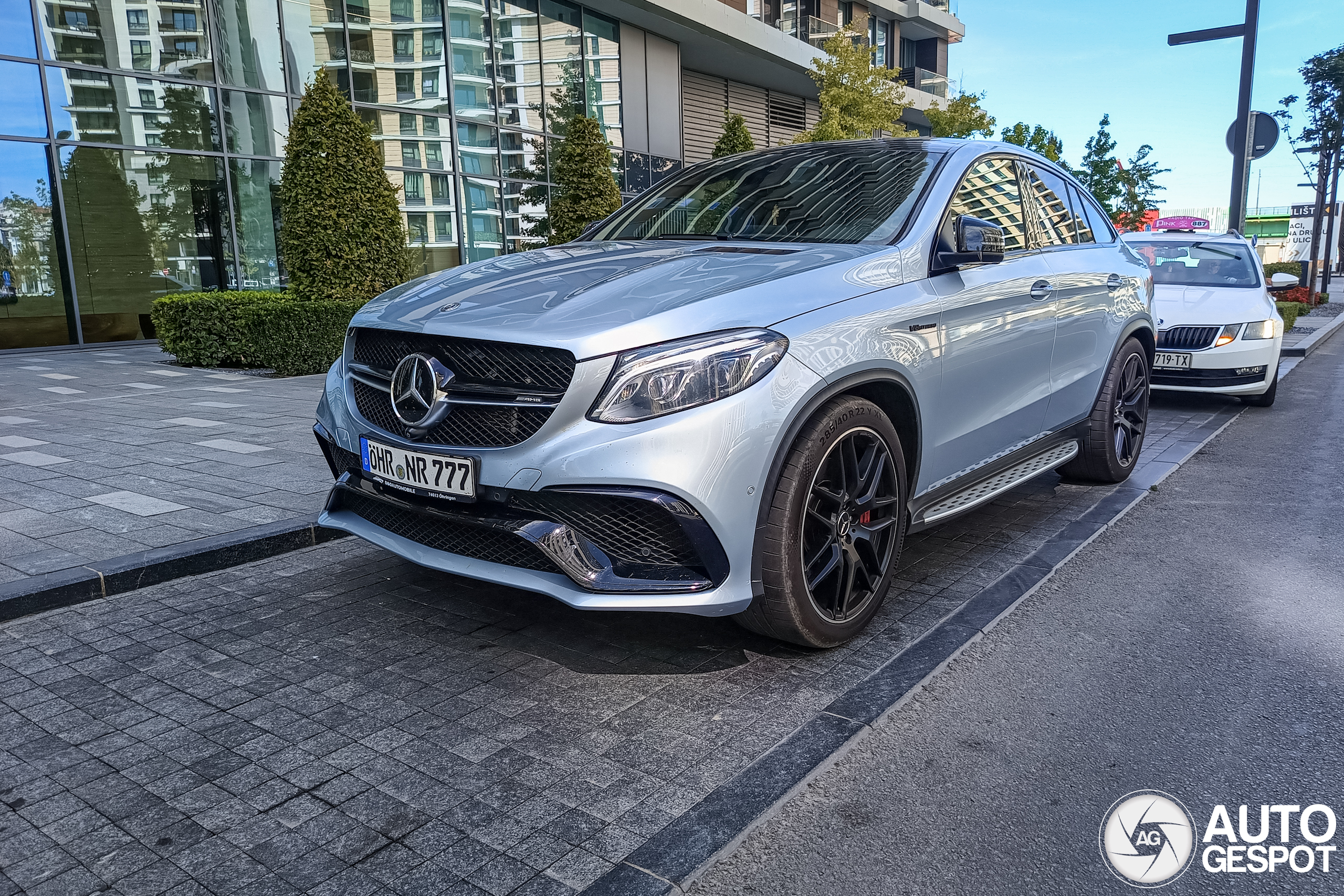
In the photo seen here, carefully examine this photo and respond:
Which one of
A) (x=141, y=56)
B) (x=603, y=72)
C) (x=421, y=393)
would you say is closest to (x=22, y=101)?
(x=141, y=56)

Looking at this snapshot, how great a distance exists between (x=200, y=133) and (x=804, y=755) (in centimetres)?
1600

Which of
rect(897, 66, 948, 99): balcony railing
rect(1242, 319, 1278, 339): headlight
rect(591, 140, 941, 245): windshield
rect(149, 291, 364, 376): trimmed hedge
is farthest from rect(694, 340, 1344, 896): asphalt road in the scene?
rect(897, 66, 948, 99): balcony railing

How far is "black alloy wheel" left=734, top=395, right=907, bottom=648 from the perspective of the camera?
9.95 ft

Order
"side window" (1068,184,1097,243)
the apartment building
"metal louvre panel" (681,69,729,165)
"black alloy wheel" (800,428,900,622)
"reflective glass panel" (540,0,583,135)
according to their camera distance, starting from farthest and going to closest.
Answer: "metal louvre panel" (681,69,729,165) → "reflective glass panel" (540,0,583,135) → the apartment building → "side window" (1068,184,1097,243) → "black alloy wheel" (800,428,900,622)

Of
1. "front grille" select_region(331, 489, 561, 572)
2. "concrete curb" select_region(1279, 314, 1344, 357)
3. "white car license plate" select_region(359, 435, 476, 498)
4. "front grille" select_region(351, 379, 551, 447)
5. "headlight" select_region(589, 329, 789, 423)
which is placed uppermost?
"headlight" select_region(589, 329, 789, 423)

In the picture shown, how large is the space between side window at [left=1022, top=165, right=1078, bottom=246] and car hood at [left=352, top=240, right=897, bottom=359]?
1.74 metres

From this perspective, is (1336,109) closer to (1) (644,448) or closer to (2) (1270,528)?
(2) (1270,528)

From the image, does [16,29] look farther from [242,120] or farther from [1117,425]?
[1117,425]

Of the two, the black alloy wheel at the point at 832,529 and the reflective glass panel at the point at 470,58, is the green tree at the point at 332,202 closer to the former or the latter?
the reflective glass panel at the point at 470,58

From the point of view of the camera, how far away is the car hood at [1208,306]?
8680 millimetres

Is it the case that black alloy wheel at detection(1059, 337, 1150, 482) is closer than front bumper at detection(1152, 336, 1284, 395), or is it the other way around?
black alloy wheel at detection(1059, 337, 1150, 482)

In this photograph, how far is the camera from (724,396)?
2852 millimetres

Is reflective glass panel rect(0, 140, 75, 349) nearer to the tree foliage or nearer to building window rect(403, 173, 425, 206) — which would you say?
building window rect(403, 173, 425, 206)

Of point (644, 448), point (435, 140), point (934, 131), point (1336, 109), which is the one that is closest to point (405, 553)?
point (644, 448)
